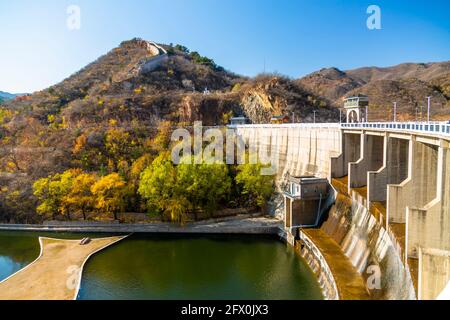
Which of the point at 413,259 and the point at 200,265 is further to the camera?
the point at 200,265

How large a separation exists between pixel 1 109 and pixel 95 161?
32.2 metres

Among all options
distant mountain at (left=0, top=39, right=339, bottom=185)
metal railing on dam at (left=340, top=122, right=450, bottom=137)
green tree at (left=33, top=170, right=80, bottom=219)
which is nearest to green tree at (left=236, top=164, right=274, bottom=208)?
metal railing on dam at (left=340, top=122, right=450, bottom=137)

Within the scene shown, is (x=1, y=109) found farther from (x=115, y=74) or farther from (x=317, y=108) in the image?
(x=317, y=108)

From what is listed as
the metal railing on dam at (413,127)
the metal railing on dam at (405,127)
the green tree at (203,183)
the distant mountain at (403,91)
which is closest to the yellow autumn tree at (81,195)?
the green tree at (203,183)

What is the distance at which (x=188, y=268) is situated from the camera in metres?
23.8

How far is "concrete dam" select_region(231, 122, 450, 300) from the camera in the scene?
13.9 metres

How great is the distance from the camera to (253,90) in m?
61.9

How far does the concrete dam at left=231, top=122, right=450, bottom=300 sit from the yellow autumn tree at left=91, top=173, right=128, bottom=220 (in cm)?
1714

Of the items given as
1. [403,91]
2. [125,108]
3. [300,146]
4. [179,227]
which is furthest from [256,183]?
[403,91]

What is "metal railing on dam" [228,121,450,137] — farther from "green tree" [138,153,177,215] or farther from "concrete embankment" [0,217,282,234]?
"green tree" [138,153,177,215]

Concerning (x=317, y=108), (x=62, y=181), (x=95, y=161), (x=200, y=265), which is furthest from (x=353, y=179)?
(x=317, y=108)

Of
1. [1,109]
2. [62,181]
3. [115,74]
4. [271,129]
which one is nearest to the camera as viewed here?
[62,181]

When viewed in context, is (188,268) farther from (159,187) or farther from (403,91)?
(403,91)

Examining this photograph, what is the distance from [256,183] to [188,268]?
1363cm
